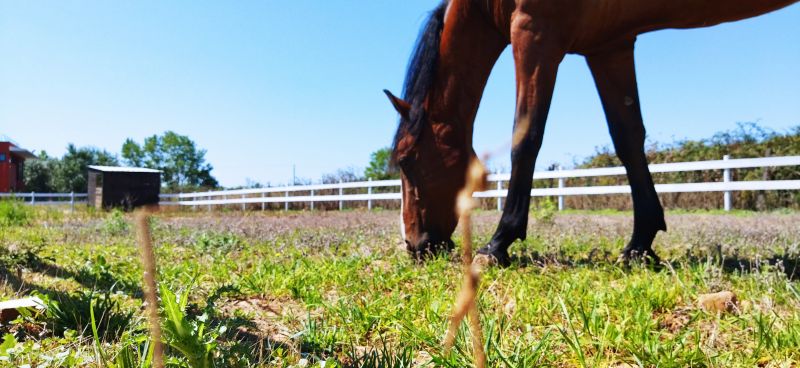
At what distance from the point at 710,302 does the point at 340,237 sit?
141 inches

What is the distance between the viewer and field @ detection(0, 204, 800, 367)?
4.71 feet

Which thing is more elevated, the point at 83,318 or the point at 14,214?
the point at 14,214

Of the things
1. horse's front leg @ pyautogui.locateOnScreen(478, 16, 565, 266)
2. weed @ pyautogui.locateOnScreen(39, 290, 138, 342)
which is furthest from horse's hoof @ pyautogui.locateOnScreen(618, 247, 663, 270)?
weed @ pyautogui.locateOnScreen(39, 290, 138, 342)

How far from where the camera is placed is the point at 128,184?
632 cm

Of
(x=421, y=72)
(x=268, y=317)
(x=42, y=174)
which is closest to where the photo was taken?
(x=268, y=317)

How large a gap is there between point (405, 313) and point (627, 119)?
6.81ft

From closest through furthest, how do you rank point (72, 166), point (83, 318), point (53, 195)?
1. point (83, 318)
2. point (72, 166)
3. point (53, 195)

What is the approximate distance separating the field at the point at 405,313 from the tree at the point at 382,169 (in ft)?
2.12

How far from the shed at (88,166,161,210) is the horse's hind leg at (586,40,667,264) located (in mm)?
2799

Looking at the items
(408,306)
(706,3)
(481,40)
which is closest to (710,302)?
(408,306)

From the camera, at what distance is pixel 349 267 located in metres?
3.16

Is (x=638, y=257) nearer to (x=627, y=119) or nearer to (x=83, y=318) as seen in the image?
(x=627, y=119)

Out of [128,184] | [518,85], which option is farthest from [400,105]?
[128,184]

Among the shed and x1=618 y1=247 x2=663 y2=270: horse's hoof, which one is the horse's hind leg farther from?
the shed
